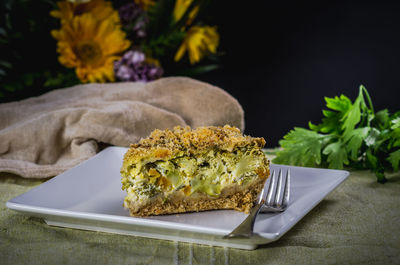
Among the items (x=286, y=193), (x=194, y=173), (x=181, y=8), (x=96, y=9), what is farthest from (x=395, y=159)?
(x=96, y=9)

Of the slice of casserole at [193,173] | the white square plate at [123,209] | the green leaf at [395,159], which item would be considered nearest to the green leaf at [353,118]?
the green leaf at [395,159]

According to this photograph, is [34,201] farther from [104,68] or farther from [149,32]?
[149,32]

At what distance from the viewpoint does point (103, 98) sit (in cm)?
300

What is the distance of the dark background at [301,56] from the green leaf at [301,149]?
150cm

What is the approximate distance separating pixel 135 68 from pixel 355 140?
1750mm

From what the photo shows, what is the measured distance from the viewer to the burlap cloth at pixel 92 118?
2.59 meters

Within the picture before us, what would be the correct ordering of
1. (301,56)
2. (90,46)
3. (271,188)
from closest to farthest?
(271,188), (90,46), (301,56)

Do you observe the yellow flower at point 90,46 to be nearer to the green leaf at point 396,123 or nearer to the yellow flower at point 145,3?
the yellow flower at point 145,3

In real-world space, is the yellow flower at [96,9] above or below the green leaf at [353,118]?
above

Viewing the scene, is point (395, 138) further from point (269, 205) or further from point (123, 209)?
point (123, 209)

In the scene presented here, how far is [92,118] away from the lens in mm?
2670

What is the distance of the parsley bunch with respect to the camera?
7.95 feet

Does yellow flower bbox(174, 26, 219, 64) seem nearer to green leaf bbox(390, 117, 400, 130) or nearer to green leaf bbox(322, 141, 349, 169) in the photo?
green leaf bbox(322, 141, 349, 169)

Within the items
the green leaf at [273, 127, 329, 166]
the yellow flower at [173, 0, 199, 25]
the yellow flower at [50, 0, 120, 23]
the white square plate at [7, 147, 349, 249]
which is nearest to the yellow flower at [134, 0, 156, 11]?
the yellow flower at [173, 0, 199, 25]
